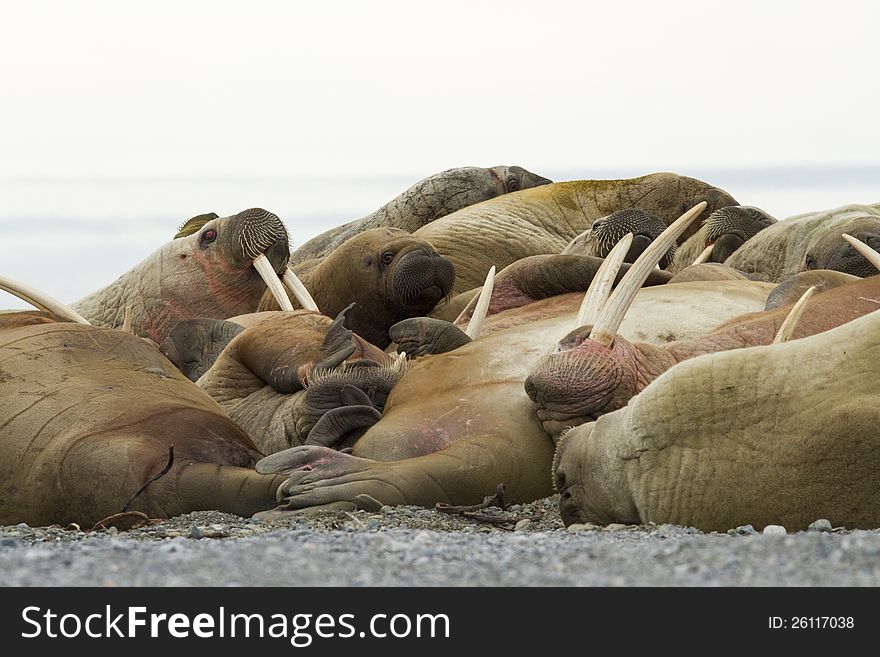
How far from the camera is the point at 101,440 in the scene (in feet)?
16.7

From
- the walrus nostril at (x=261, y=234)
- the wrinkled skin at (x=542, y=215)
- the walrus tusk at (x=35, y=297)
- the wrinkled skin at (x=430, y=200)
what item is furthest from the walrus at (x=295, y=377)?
the wrinkled skin at (x=430, y=200)

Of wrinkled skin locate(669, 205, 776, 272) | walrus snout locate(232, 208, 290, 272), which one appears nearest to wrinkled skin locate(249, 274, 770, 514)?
walrus snout locate(232, 208, 290, 272)

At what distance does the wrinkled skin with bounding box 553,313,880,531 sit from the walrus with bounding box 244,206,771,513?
59 cm

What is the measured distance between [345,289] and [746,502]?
505 cm

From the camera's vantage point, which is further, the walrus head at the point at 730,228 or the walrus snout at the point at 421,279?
the walrus head at the point at 730,228

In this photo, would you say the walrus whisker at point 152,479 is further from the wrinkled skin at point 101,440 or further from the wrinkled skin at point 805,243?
A: the wrinkled skin at point 805,243

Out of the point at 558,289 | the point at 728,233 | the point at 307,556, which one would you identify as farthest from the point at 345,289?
the point at 307,556

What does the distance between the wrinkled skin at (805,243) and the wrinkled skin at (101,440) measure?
4579 mm

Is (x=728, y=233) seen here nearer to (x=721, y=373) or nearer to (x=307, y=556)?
(x=721, y=373)

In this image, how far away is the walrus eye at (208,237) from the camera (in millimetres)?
9742

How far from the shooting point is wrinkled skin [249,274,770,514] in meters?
4.95

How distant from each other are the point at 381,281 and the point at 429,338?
216 cm

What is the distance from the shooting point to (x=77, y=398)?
531cm
